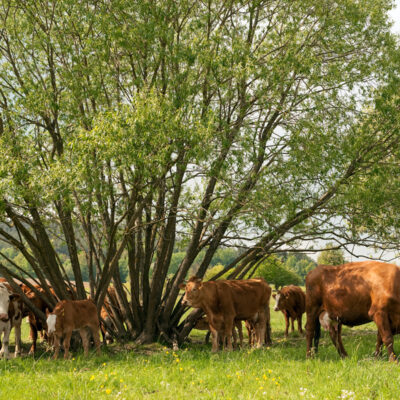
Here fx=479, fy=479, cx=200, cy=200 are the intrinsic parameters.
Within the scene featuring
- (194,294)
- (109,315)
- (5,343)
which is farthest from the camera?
(109,315)

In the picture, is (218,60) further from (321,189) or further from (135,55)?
(321,189)

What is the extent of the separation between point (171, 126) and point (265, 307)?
226 inches

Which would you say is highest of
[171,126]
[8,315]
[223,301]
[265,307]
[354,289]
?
[171,126]

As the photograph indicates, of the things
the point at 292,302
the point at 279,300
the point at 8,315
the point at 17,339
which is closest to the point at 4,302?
the point at 8,315

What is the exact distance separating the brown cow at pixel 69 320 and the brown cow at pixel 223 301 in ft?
6.77

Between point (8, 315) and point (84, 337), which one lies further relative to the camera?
→ point (8, 315)

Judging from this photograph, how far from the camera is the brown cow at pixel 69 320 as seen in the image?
959 cm

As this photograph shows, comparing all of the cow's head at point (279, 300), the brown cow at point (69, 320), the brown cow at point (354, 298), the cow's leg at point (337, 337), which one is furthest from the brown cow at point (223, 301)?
the cow's head at point (279, 300)

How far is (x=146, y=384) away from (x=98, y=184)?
3.98 metres

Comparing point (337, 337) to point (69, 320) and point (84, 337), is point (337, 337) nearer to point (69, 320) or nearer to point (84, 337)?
point (69, 320)

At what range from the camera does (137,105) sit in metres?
8.90

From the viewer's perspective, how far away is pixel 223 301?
10.9m

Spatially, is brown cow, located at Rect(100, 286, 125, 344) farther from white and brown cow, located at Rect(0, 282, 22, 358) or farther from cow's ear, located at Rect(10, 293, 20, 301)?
cow's ear, located at Rect(10, 293, 20, 301)

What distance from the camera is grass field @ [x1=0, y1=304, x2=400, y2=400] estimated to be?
598 cm
